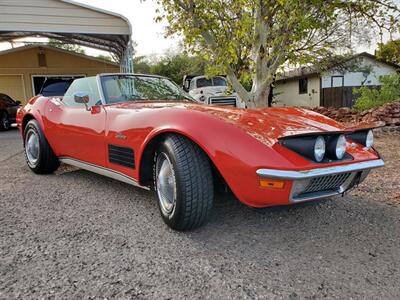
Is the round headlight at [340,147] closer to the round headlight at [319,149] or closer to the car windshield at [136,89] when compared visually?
the round headlight at [319,149]

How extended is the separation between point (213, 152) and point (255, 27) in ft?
16.9

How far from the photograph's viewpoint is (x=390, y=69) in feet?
83.0

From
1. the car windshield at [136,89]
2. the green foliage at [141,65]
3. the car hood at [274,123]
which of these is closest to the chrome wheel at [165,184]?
the car hood at [274,123]

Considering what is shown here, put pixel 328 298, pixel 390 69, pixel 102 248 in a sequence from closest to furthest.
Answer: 1. pixel 328 298
2. pixel 102 248
3. pixel 390 69

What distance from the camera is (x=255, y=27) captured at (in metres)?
6.68

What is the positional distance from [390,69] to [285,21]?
23.4 metres

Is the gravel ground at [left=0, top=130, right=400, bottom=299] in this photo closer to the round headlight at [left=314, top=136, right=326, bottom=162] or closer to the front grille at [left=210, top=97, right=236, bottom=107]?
the round headlight at [left=314, top=136, right=326, bottom=162]

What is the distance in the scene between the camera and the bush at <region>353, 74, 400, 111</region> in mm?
9078

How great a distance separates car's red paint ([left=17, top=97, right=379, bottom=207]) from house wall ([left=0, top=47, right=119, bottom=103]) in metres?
16.1

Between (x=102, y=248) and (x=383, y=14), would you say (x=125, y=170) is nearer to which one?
(x=102, y=248)

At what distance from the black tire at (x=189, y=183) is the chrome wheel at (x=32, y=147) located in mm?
2762

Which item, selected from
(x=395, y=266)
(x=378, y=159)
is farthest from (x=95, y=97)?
(x=395, y=266)

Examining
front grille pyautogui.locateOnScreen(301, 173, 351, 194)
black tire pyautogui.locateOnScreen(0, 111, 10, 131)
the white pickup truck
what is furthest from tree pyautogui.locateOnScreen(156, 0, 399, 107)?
black tire pyautogui.locateOnScreen(0, 111, 10, 131)

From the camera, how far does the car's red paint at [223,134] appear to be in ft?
7.01
